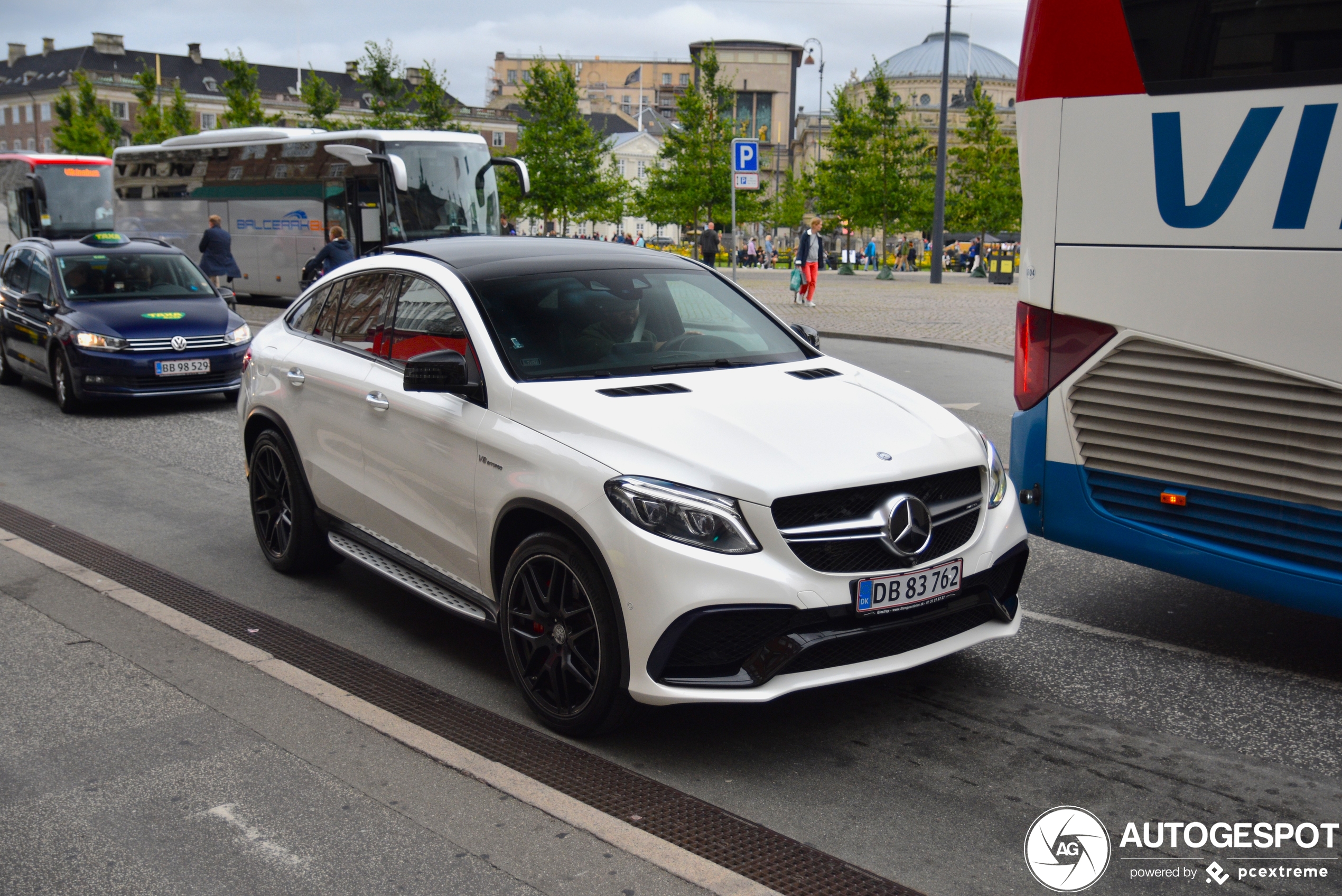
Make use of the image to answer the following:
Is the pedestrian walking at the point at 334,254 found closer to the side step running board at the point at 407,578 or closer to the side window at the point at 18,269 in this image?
the side window at the point at 18,269

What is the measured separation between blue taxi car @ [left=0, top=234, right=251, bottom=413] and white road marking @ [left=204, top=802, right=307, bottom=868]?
367 inches

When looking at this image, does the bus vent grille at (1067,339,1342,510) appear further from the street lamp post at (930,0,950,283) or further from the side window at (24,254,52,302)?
the street lamp post at (930,0,950,283)

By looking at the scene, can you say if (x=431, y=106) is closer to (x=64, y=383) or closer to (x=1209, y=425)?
(x=64, y=383)

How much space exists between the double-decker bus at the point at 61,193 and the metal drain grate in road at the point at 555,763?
3215 cm

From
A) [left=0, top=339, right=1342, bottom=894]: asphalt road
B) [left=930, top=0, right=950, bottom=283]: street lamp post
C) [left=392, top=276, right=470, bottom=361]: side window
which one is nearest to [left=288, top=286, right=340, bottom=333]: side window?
[left=392, top=276, right=470, bottom=361]: side window

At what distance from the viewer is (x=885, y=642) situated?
4.12 m

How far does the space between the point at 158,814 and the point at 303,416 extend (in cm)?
257

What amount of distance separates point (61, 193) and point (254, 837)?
36.1 meters

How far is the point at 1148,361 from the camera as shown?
4836 mm

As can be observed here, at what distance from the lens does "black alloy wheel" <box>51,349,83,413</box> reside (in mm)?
12234

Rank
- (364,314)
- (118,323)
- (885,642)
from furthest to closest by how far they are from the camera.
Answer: (118,323) < (364,314) < (885,642)

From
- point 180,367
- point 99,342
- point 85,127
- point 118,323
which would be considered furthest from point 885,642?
point 85,127

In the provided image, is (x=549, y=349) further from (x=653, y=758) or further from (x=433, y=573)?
(x=653, y=758)

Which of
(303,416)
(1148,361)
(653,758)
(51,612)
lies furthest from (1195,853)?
(51,612)
